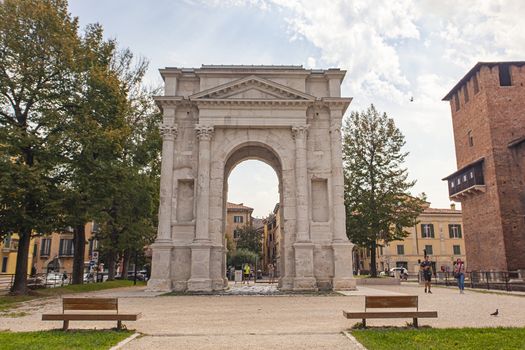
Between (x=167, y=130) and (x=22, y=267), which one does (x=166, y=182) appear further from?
(x=22, y=267)

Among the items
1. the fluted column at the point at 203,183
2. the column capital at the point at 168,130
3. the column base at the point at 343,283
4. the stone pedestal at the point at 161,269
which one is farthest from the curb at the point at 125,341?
the column capital at the point at 168,130

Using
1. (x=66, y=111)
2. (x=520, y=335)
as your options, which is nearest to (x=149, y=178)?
(x=66, y=111)

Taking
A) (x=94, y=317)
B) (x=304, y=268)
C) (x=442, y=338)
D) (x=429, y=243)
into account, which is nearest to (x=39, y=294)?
(x=94, y=317)

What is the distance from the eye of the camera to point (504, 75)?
39688mm

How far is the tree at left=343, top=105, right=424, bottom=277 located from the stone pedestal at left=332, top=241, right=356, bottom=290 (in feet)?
37.5

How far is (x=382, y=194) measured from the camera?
37281 millimetres

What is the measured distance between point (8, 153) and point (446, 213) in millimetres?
61685

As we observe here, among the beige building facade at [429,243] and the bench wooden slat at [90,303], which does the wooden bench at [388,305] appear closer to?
the bench wooden slat at [90,303]

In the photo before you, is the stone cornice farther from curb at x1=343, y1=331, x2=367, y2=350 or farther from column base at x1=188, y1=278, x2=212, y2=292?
curb at x1=343, y1=331, x2=367, y2=350

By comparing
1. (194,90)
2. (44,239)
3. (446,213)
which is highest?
(194,90)

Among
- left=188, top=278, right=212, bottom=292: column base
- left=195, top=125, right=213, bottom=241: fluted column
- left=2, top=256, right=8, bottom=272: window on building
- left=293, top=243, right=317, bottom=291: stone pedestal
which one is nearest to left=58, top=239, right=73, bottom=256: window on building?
left=2, top=256, right=8, bottom=272: window on building

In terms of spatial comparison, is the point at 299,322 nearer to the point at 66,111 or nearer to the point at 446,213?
the point at 66,111

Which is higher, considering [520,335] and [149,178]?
[149,178]

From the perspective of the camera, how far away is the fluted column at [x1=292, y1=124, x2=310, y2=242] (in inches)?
1001
